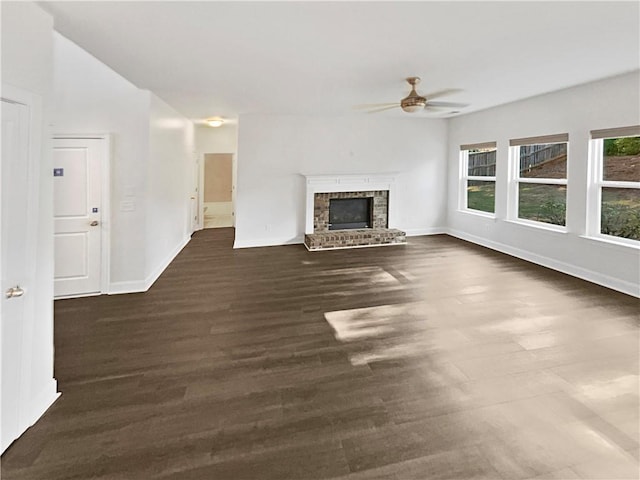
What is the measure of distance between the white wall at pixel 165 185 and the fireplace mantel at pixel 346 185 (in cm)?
235

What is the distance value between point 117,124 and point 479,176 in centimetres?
644

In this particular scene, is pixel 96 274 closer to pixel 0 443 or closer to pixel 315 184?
pixel 0 443

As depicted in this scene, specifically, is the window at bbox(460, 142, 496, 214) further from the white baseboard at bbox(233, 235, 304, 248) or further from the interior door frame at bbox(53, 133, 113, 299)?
the interior door frame at bbox(53, 133, 113, 299)

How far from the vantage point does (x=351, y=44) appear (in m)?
3.15

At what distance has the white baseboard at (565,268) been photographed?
4.43m

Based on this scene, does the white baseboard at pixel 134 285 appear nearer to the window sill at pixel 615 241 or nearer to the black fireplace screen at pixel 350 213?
the black fireplace screen at pixel 350 213

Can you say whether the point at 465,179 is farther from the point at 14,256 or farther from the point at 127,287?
the point at 14,256

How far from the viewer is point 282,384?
2578 millimetres

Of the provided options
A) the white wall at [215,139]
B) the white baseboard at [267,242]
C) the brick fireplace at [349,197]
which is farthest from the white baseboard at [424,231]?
the white wall at [215,139]

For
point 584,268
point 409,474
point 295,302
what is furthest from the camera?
point 584,268

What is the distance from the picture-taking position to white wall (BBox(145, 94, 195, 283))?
4.73m

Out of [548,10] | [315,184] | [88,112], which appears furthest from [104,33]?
[315,184]

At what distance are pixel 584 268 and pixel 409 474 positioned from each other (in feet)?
15.0

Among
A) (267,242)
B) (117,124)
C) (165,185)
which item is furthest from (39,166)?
(267,242)
